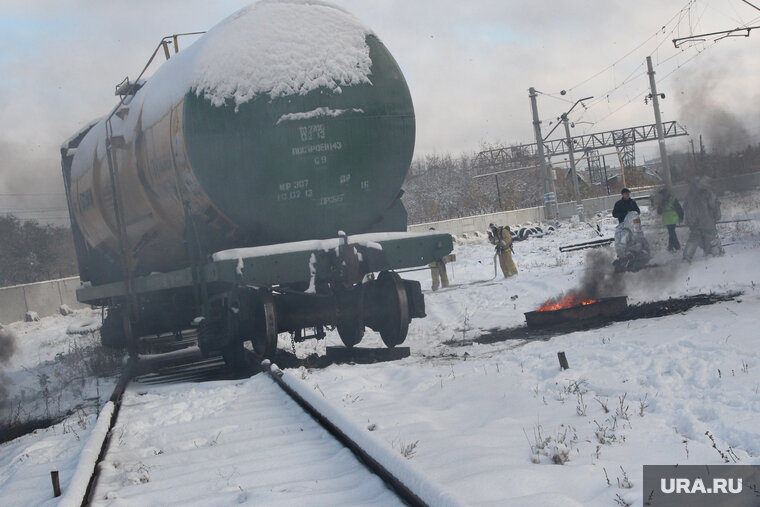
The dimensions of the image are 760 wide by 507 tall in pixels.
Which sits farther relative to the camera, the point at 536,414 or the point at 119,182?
the point at 119,182

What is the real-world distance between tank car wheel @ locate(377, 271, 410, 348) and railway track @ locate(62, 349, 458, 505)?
2.11 meters

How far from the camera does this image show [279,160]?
7.66 metres

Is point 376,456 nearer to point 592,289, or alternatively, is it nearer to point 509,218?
point 592,289

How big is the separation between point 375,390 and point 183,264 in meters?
4.07

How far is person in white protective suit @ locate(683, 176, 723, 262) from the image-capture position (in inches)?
533

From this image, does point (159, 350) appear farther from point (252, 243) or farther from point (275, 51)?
point (275, 51)

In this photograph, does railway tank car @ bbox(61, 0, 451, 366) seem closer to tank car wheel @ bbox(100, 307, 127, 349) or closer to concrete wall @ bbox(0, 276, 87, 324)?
tank car wheel @ bbox(100, 307, 127, 349)

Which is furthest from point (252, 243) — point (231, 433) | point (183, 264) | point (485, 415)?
point (485, 415)

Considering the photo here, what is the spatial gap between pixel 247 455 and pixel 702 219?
38.6 ft

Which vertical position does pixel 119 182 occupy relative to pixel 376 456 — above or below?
above

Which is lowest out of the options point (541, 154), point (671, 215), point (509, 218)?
point (671, 215)

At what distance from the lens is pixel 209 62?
7.53 metres

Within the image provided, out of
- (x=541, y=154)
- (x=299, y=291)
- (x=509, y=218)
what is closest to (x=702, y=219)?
(x=299, y=291)

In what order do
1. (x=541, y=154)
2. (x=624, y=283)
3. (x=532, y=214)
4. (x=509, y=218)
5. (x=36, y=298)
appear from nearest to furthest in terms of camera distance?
(x=624, y=283) → (x=36, y=298) → (x=541, y=154) → (x=509, y=218) → (x=532, y=214)
